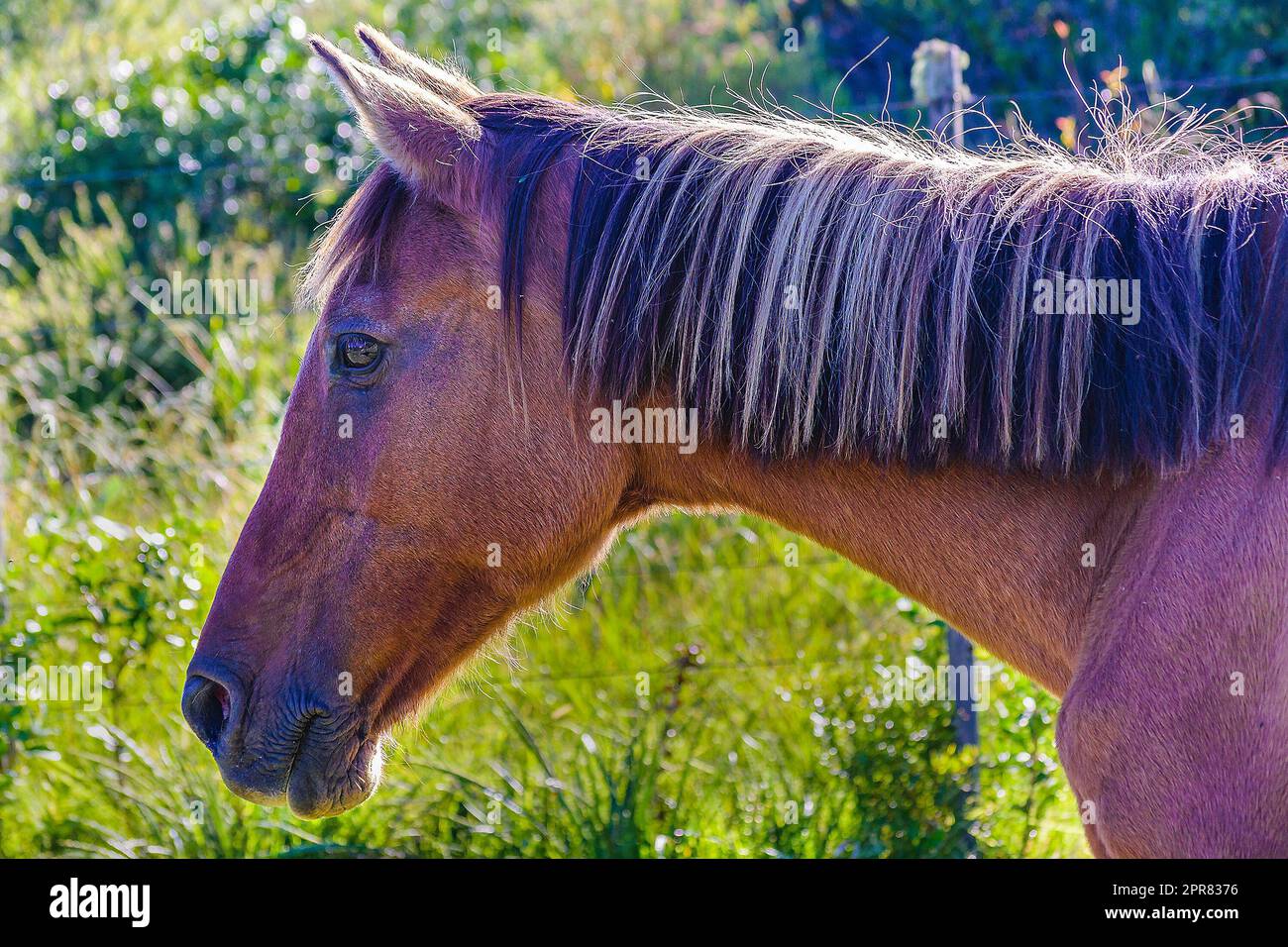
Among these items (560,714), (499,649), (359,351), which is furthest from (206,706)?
(560,714)

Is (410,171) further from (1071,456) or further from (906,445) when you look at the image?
(1071,456)

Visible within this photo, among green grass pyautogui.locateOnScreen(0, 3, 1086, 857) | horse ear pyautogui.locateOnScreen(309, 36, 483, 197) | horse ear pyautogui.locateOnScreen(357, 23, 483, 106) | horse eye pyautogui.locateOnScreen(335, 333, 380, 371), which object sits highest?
horse ear pyautogui.locateOnScreen(357, 23, 483, 106)

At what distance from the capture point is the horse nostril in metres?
2.45

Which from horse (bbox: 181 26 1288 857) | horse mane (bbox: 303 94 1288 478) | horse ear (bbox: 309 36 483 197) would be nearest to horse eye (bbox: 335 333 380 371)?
horse (bbox: 181 26 1288 857)

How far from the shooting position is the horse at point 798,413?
6.26ft

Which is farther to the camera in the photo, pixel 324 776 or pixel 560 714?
pixel 560 714

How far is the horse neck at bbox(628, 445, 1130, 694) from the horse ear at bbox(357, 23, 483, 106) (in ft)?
2.94

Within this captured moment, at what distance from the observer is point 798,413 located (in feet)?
7.18

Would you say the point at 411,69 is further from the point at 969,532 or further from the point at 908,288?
the point at 969,532

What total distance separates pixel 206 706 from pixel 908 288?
1.62 meters

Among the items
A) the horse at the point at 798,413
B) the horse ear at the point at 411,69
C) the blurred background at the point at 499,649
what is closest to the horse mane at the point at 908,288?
the horse at the point at 798,413

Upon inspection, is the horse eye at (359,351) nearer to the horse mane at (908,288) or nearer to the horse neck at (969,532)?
the horse mane at (908,288)

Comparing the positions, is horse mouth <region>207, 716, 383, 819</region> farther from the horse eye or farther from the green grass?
the horse eye

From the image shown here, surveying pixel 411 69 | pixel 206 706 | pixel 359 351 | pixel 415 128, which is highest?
pixel 411 69
